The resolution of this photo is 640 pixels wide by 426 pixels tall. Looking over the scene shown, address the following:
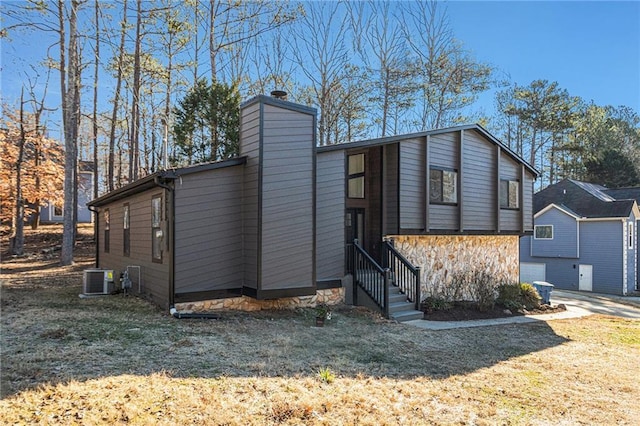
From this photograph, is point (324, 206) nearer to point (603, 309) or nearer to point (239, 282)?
point (239, 282)

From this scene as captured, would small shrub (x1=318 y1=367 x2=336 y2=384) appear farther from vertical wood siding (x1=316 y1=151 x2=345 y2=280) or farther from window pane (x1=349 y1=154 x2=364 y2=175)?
window pane (x1=349 y1=154 x2=364 y2=175)

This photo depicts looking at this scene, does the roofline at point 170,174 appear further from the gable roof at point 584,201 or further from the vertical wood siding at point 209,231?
the gable roof at point 584,201

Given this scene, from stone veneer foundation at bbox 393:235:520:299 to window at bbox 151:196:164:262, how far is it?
569cm

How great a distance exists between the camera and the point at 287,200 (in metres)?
Answer: 8.31

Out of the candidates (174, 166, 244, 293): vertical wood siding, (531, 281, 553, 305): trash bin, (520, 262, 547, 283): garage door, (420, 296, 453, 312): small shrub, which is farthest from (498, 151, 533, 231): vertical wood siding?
(520, 262, 547, 283): garage door

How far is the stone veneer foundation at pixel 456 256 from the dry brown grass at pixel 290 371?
3108 millimetres

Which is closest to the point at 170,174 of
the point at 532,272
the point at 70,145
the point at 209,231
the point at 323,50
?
the point at 209,231

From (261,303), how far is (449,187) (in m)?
6.35

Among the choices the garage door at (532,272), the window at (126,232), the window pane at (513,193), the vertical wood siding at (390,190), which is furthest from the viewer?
the garage door at (532,272)

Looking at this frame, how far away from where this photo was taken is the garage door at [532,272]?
24.0 m

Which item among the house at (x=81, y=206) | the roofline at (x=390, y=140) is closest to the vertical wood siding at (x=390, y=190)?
the roofline at (x=390, y=140)

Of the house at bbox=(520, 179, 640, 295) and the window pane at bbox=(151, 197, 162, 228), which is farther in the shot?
the house at bbox=(520, 179, 640, 295)

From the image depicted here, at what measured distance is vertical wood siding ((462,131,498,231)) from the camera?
1243 centimetres

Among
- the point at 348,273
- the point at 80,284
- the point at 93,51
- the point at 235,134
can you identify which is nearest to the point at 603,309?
the point at 348,273
